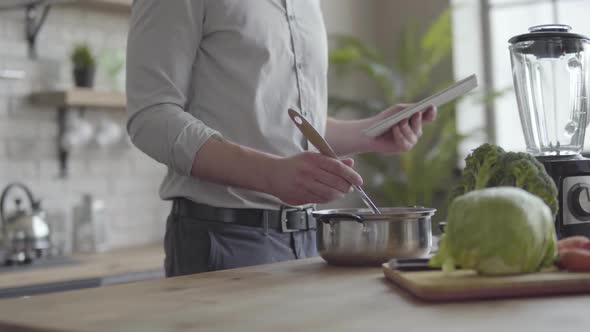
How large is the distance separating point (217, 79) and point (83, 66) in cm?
177

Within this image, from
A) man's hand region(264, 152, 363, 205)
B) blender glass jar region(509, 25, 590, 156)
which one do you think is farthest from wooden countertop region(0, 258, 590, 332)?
blender glass jar region(509, 25, 590, 156)

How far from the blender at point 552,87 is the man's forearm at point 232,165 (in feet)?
1.85

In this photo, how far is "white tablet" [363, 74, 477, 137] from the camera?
148cm

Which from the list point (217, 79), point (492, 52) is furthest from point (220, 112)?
point (492, 52)

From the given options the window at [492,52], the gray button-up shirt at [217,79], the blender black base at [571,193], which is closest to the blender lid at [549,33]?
the blender black base at [571,193]

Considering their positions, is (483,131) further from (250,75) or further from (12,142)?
(250,75)

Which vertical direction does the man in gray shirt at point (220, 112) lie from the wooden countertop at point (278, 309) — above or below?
above

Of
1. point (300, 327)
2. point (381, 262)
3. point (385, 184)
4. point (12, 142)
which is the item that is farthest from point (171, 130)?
point (385, 184)

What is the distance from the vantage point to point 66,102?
3289 millimetres

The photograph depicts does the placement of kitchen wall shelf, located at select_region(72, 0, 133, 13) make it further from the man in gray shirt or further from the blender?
the blender

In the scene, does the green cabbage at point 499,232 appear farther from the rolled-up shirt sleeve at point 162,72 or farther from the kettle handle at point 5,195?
the kettle handle at point 5,195

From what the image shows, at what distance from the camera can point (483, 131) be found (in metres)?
5.11

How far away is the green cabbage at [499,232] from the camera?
1062 mm

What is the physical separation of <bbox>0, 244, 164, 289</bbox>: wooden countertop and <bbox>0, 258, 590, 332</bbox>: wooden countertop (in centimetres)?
153
